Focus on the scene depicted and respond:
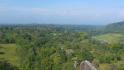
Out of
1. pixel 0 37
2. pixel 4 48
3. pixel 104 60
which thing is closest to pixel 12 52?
pixel 4 48

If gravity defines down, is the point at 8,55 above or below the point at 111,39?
above

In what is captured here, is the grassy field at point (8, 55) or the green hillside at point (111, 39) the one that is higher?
the grassy field at point (8, 55)

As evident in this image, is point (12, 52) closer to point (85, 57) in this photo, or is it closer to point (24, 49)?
point (24, 49)

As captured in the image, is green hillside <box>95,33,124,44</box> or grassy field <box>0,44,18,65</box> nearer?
grassy field <box>0,44,18,65</box>

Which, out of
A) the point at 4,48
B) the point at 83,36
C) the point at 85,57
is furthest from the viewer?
the point at 83,36

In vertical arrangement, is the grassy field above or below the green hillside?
above

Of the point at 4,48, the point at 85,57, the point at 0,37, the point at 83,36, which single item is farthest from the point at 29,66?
the point at 83,36

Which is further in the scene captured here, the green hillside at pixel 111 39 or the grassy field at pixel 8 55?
Result: the green hillside at pixel 111 39

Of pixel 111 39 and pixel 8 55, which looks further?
pixel 111 39

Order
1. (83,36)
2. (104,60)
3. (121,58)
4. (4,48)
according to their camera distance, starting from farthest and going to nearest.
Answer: (83,36) → (4,48) → (121,58) → (104,60)

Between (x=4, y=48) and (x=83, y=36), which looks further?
(x=83, y=36)
